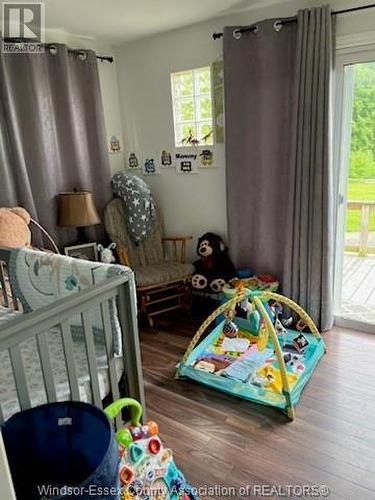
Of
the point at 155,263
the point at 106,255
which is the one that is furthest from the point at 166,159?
the point at 106,255

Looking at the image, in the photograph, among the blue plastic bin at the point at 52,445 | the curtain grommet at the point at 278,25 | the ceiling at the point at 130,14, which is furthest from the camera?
the curtain grommet at the point at 278,25

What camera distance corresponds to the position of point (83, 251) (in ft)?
9.86

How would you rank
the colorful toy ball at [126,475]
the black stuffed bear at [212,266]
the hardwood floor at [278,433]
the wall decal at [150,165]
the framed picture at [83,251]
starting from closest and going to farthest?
the colorful toy ball at [126,475]
the hardwood floor at [278,433]
the framed picture at [83,251]
the black stuffed bear at [212,266]
the wall decal at [150,165]

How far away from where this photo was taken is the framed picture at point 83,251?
115 inches

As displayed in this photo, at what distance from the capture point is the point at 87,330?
1.40 meters

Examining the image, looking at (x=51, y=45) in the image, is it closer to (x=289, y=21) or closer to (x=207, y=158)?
(x=207, y=158)

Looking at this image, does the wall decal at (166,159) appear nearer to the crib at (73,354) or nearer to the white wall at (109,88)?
the white wall at (109,88)

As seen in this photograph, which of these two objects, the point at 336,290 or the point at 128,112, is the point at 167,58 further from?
the point at 336,290

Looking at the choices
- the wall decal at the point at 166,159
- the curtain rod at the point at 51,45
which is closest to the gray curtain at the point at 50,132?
the curtain rod at the point at 51,45

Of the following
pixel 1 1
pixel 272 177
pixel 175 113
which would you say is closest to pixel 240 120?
pixel 272 177

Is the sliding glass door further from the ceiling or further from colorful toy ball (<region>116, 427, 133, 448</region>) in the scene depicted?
colorful toy ball (<region>116, 427, 133, 448</region>)

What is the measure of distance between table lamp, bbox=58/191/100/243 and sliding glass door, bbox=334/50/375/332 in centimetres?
187

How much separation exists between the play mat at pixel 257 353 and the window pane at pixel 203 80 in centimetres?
163

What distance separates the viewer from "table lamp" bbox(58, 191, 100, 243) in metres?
2.78
